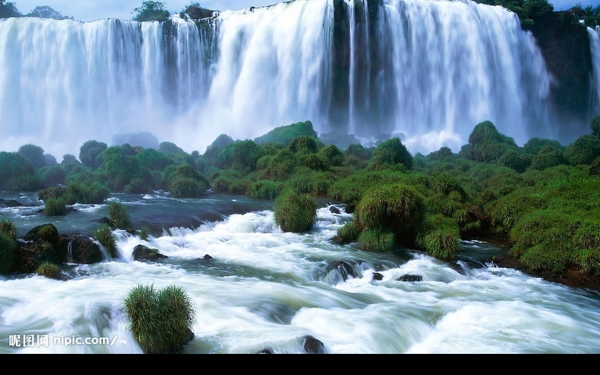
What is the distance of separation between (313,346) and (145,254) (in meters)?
5.97

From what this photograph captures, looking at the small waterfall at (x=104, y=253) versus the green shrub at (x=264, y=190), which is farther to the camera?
the green shrub at (x=264, y=190)

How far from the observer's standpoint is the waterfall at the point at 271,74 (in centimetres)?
3431

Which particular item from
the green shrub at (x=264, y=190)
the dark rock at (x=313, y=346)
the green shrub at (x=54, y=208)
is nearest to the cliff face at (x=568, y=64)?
the green shrub at (x=264, y=190)

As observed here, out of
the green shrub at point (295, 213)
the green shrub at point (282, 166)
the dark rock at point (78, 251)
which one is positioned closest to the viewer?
the dark rock at point (78, 251)

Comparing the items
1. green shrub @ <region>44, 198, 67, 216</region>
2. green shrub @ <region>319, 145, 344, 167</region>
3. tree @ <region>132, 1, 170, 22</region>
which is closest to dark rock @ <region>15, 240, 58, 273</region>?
green shrub @ <region>44, 198, 67, 216</region>

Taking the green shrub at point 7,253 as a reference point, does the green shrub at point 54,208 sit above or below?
above

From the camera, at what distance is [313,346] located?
5488 mm

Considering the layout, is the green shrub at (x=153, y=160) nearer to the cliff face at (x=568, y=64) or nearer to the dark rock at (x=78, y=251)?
the dark rock at (x=78, y=251)

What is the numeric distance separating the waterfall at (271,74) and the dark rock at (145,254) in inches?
1019

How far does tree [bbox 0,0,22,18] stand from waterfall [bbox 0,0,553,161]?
5.91m

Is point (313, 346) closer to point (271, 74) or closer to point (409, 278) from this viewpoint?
point (409, 278)

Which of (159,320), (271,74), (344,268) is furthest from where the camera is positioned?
(271,74)

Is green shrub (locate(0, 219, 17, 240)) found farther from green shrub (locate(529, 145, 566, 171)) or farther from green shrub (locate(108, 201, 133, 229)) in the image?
green shrub (locate(529, 145, 566, 171))

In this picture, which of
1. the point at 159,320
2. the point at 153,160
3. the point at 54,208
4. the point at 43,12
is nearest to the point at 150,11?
the point at 43,12
